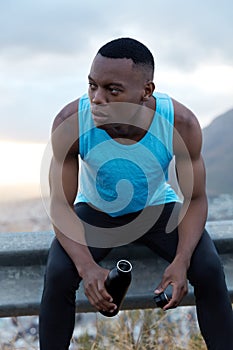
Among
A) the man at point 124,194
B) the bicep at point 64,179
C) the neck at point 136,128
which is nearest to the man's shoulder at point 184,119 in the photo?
the man at point 124,194

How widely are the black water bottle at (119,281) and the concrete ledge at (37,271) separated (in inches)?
10.4

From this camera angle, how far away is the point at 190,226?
3.45 metres

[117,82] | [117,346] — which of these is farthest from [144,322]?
[117,82]

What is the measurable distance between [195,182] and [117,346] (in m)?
1.27

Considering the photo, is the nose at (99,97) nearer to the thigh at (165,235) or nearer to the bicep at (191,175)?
the bicep at (191,175)

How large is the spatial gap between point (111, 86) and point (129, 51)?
0.58 ft

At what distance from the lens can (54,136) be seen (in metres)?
3.43

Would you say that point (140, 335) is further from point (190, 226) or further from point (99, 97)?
point (99, 97)

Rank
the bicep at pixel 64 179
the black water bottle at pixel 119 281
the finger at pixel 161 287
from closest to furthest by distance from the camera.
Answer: the black water bottle at pixel 119 281, the finger at pixel 161 287, the bicep at pixel 64 179

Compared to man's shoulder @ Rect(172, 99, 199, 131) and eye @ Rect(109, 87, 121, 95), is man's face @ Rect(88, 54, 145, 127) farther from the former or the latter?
man's shoulder @ Rect(172, 99, 199, 131)

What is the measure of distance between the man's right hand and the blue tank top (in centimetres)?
39

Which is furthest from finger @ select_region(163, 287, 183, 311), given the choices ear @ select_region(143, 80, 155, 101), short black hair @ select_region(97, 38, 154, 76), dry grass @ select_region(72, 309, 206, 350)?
dry grass @ select_region(72, 309, 206, 350)

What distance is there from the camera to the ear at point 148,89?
11.1 feet

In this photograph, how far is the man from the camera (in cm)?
329
